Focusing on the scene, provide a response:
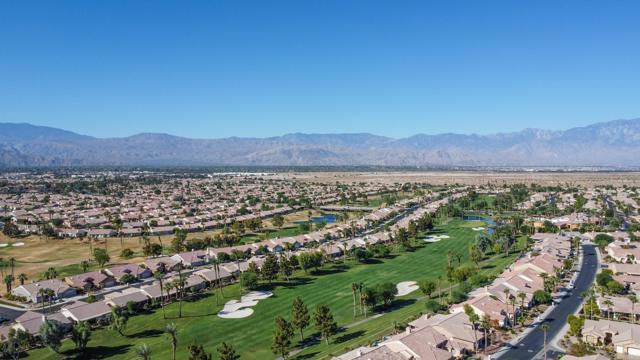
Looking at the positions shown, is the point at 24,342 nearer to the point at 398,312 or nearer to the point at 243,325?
the point at 243,325

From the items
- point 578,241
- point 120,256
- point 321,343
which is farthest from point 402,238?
point 120,256

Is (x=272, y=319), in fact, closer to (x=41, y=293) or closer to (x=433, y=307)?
(x=433, y=307)

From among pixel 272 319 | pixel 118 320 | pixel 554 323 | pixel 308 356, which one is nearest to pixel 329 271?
pixel 272 319

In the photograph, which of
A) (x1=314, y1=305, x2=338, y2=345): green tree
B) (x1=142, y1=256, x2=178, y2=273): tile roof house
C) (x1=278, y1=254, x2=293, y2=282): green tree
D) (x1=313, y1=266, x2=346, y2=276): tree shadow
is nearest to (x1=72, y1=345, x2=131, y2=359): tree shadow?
(x1=314, y1=305, x2=338, y2=345): green tree

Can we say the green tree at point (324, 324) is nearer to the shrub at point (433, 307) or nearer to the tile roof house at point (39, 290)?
the shrub at point (433, 307)

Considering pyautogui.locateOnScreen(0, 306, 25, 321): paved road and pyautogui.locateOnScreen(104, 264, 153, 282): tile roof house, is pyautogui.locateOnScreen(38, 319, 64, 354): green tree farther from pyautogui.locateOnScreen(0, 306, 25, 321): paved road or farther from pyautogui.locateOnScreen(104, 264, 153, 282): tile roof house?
pyautogui.locateOnScreen(104, 264, 153, 282): tile roof house
